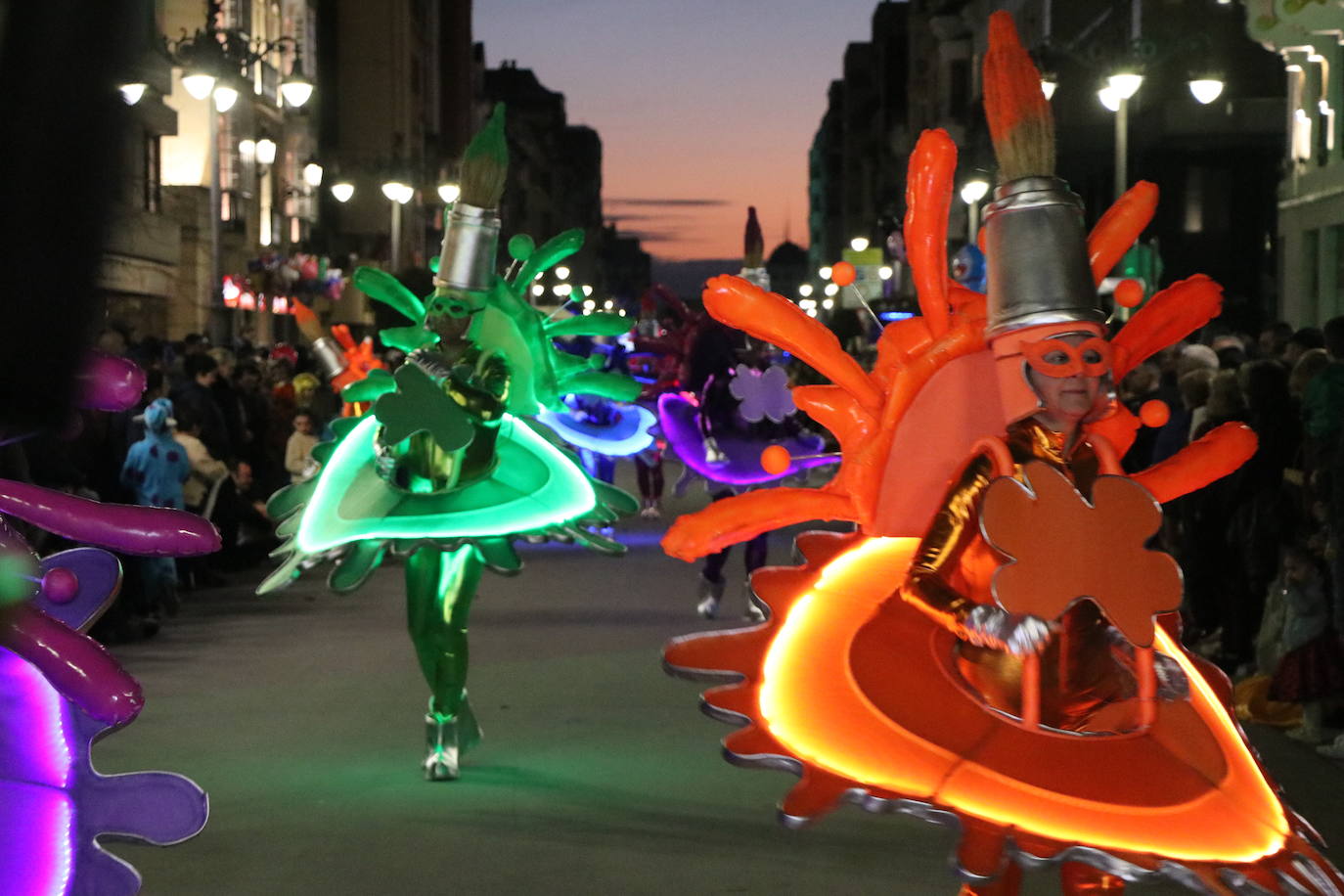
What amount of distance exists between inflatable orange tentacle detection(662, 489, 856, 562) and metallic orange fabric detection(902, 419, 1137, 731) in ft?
2.47

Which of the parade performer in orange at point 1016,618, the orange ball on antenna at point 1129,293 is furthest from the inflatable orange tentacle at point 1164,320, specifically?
the orange ball on antenna at point 1129,293

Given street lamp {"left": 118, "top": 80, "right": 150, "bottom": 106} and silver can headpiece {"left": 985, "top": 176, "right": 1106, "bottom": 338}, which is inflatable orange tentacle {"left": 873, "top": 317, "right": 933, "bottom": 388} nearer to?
silver can headpiece {"left": 985, "top": 176, "right": 1106, "bottom": 338}

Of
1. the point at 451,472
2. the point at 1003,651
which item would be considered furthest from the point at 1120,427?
the point at 451,472

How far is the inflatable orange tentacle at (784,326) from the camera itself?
19.3 feet

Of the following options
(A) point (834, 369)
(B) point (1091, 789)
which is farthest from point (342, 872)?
(B) point (1091, 789)

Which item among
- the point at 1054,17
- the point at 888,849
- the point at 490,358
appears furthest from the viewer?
the point at 1054,17

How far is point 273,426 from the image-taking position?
62.0 feet

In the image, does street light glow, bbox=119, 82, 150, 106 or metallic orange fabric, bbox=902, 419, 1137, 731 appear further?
metallic orange fabric, bbox=902, 419, 1137, 731

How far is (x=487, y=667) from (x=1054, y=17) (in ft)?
125

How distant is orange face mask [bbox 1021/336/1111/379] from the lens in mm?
4910

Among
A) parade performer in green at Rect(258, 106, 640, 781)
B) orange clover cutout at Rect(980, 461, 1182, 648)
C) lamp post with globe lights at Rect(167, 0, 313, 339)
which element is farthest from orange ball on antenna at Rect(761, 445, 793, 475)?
lamp post with globe lights at Rect(167, 0, 313, 339)

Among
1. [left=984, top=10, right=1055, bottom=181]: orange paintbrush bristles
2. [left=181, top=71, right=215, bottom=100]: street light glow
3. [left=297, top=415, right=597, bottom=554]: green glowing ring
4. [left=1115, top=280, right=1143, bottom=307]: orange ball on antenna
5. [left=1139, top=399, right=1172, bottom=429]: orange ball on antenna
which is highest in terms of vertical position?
[left=181, top=71, right=215, bottom=100]: street light glow

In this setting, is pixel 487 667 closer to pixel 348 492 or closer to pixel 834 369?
pixel 348 492

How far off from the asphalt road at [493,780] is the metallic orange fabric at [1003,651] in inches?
80.1
